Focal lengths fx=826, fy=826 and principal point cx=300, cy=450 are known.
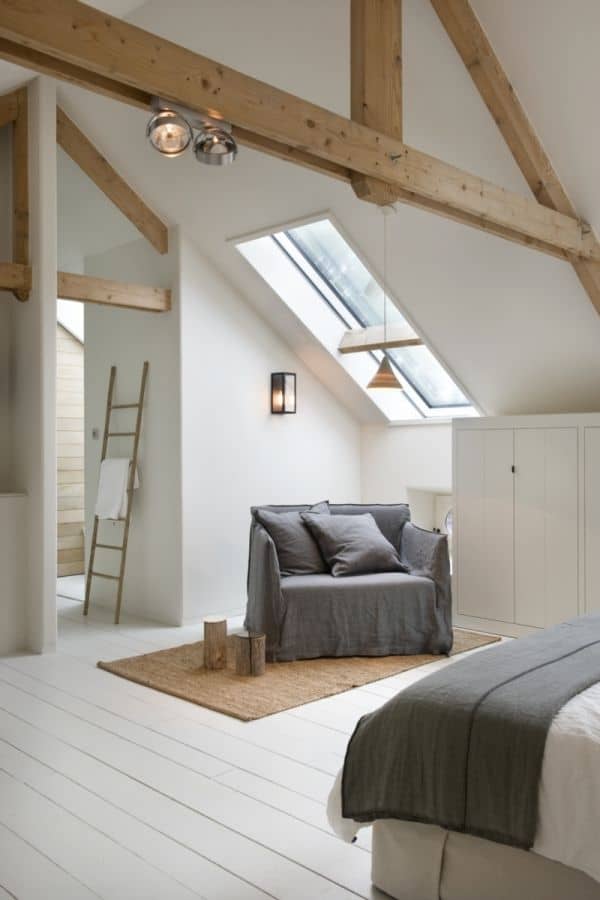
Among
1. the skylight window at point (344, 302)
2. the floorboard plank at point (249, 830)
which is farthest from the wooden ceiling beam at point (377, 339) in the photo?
the floorboard plank at point (249, 830)

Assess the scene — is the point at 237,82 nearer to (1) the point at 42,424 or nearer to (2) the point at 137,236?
(1) the point at 42,424

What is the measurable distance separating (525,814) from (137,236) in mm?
5036

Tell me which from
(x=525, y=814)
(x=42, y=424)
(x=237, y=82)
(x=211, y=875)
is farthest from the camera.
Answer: (x=42, y=424)

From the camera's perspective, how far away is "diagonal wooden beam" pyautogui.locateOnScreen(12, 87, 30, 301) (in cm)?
495

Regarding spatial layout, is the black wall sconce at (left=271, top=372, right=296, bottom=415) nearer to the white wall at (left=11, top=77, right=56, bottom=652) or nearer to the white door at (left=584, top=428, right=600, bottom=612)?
the white wall at (left=11, top=77, right=56, bottom=652)

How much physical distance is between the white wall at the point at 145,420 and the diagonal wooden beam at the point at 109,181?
0.14m

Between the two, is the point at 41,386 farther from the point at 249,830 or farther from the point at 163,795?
the point at 249,830

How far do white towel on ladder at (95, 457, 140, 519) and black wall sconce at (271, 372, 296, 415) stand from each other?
1.17 m

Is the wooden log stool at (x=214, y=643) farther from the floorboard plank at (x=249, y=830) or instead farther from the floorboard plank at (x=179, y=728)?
the floorboard plank at (x=249, y=830)

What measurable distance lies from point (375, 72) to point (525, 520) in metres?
2.95

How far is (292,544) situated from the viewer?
507 centimetres

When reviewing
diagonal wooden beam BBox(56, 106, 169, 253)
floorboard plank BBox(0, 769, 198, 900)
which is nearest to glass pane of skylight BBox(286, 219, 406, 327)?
diagonal wooden beam BBox(56, 106, 169, 253)

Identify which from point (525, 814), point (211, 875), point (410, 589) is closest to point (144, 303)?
point (410, 589)

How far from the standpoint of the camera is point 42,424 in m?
4.87
